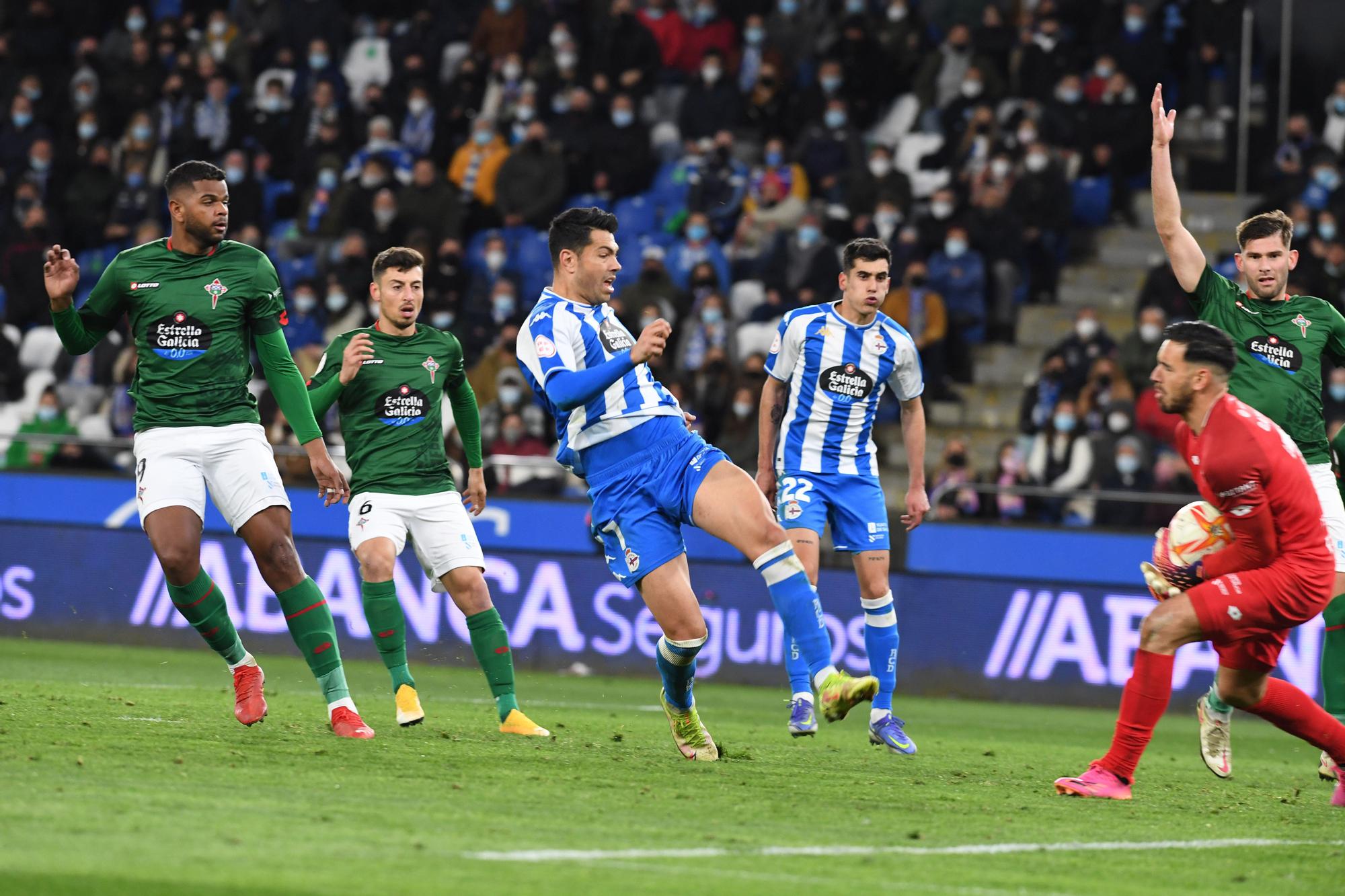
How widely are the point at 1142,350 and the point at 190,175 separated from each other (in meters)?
10.7

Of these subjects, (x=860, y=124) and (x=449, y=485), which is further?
(x=860, y=124)

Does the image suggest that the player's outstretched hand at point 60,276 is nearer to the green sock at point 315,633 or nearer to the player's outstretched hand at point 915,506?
the green sock at point 315,633

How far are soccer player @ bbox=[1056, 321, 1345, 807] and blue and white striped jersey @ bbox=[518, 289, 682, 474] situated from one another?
2.39 m

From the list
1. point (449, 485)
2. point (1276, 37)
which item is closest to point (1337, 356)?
point (449, 485)

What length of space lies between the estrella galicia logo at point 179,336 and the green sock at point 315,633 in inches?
49.0

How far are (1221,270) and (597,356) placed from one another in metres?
11.0

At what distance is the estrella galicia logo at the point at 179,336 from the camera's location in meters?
8.71

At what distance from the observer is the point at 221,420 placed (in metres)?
8.79

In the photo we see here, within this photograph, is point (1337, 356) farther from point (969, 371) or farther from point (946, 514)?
point (969, 371)

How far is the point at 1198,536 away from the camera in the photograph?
309 inches

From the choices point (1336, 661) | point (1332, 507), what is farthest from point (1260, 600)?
point (1336, 661)

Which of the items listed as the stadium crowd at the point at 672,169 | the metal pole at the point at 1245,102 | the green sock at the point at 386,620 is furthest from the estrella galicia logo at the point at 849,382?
the metal pole at the point at 1245,102

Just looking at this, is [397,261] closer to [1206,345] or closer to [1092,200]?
[1206,345]

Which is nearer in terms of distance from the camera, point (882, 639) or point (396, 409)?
point (396, 409)
